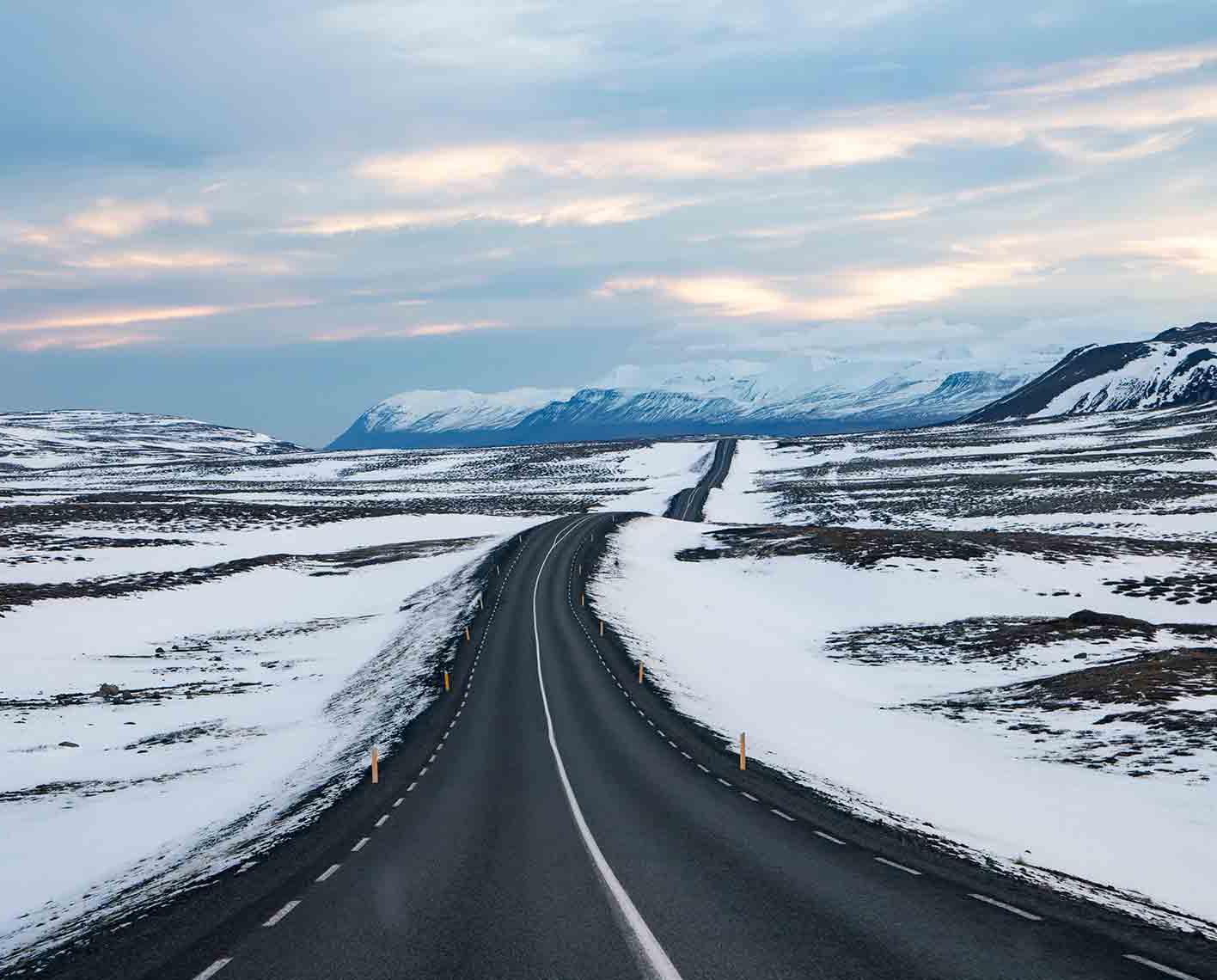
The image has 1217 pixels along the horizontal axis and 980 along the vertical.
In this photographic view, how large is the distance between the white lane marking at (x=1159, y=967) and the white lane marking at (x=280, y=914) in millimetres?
11037

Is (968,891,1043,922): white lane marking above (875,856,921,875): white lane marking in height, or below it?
above

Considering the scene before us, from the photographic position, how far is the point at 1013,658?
33531 mm

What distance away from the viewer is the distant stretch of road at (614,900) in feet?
34.2

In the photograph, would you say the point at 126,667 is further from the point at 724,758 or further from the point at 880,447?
→ the point at 880,447

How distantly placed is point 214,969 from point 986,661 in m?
30.7

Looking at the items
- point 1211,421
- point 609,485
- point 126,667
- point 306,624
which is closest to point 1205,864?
point 126,667

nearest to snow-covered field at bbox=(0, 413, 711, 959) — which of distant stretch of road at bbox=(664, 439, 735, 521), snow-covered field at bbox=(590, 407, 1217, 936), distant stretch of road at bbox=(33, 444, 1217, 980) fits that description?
distant stretch of road at bbox=(33, 444, 1217, 980)

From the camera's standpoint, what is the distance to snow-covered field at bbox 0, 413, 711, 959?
18844mm

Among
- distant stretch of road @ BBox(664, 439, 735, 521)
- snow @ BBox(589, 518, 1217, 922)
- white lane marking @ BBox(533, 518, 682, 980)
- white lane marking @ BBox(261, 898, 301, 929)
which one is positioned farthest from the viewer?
distant stretch of road @ BBox(664, 439, 735, 521)

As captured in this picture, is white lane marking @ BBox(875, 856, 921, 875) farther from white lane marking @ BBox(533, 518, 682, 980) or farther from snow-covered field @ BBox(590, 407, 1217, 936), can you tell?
white lane marking @ BBox(533, 518, 682, 980)

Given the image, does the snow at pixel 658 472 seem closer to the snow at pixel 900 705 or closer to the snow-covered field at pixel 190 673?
the snow-covered field at pixel 190 673

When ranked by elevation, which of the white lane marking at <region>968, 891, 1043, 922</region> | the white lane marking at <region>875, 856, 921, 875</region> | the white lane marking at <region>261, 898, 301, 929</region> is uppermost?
the white lane marking at <region>261, 898, 301, 929</region>

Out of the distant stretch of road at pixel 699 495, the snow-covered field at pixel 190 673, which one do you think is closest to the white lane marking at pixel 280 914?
the snow-covered field at pixel 190 673

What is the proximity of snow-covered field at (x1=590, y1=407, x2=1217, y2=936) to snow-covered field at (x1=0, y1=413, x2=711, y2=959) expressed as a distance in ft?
40.4
